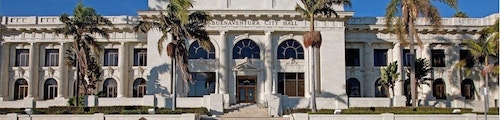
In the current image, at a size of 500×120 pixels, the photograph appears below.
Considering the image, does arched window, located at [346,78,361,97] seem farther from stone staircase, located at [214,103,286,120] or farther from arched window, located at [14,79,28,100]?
arched window, located at [14,79,28,100]

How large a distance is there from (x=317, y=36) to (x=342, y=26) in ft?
29.7

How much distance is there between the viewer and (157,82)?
150 feet

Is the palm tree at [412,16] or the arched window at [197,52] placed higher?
the palm tree at [412,16]

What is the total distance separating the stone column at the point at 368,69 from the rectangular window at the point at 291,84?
6566 mm

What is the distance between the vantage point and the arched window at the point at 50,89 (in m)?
50.8

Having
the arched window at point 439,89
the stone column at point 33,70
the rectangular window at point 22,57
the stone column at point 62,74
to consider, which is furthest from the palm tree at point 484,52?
the rectangular window at point 22,57

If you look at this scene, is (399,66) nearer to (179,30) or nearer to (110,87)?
(179,30)

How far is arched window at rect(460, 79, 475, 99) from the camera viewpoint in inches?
2034

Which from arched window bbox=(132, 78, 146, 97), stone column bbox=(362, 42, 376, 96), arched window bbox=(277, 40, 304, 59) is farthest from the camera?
arched window bbox=(132, 78, 146, 97)

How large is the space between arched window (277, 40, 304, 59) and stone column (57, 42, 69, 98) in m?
18.4

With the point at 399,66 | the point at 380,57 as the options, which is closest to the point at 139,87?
the point at 380,57

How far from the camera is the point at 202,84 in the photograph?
153 feet

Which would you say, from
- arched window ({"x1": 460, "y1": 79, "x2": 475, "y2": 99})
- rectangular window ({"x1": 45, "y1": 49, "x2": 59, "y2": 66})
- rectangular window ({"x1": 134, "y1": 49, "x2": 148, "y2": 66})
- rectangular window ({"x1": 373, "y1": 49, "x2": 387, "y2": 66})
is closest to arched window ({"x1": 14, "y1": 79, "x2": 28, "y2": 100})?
rectangular window ({"x1": 45, "y1": 49, "x2": 59, "y2": 66})

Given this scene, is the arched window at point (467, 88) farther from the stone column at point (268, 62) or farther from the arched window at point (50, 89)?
the arched window at point (50, 89)
